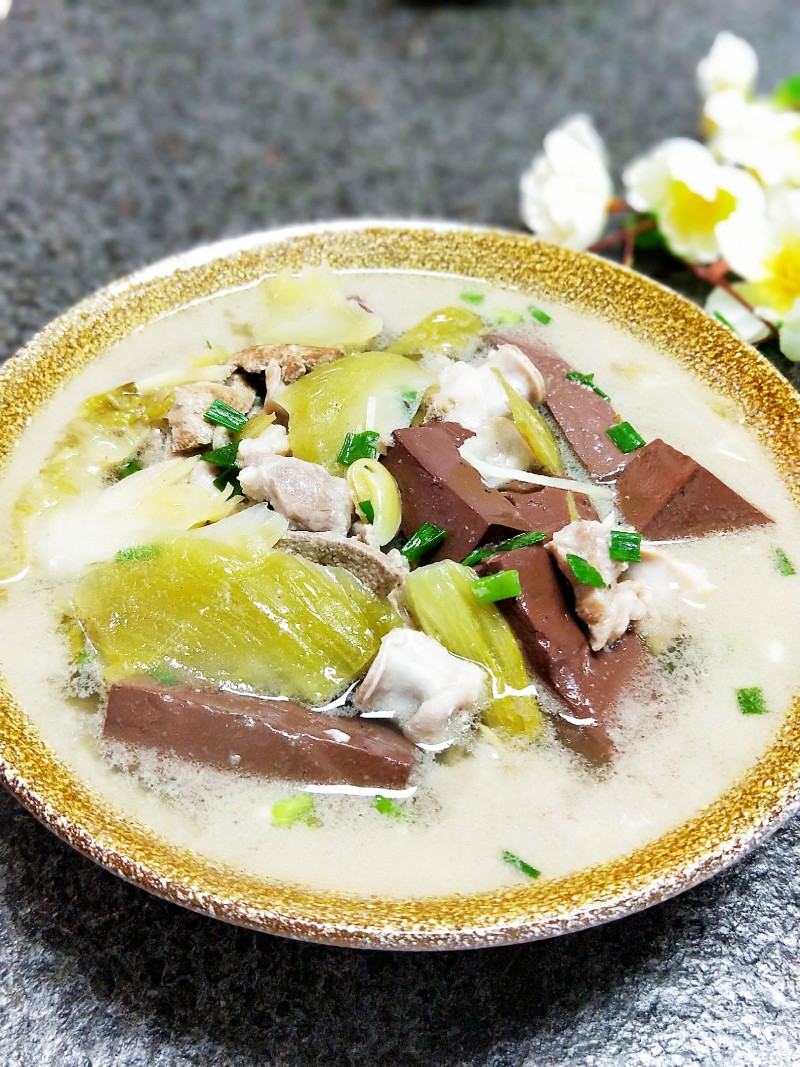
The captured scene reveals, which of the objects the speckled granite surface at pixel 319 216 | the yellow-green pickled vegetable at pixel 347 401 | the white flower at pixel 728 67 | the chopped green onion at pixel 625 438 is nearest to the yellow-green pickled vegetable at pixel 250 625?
the yellow-green pickled vegetable at pixel 347 401

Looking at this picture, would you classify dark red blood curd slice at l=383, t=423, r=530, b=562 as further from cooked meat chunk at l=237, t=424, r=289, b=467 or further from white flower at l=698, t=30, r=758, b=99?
white flower at l=698, t=30, r=758, b=99

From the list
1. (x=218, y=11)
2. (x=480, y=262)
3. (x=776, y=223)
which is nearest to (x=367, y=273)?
(x=480, y=262)

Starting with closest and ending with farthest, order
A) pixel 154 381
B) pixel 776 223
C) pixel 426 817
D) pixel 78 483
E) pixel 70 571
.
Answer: pixel 426 817, pixel 70 571, pixel 78 483, pixel 154 381, pixel 776 223

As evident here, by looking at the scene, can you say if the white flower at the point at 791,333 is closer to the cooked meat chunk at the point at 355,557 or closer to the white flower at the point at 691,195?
the white flower at the point at 691,195

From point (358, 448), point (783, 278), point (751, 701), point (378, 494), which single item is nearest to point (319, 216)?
point (783, 278)

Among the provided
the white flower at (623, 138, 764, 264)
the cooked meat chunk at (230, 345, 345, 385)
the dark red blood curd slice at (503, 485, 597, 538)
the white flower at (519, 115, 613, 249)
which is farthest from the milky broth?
the white flower at (519, 115, 613, 249)

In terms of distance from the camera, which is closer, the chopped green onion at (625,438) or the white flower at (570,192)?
the chopped green onion at (625,438)

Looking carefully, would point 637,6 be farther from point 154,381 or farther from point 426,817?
point 426,817

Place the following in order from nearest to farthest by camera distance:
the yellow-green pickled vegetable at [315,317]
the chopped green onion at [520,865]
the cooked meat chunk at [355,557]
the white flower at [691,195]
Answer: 1. the chopped green onion at [520,865]
2. the cooked meat chunk at [355,557]
3. the yellow-green pickled vegetable at [315,317]
4. the white flower at [691,195]
